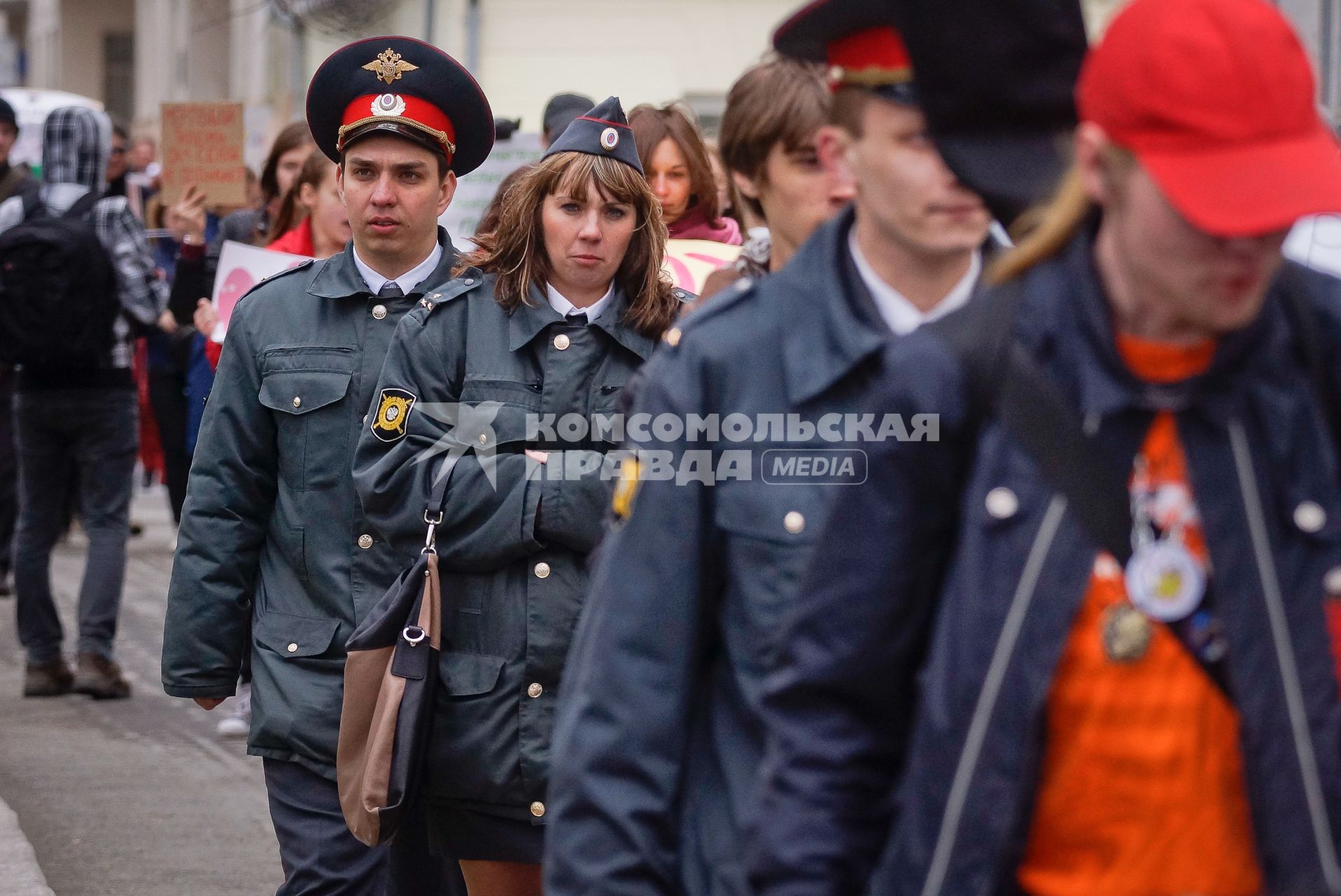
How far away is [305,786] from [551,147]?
1465 mm

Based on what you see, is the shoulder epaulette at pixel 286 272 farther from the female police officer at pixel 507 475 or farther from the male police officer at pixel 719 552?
the male police officer at pixel 719 552

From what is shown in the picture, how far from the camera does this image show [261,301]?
15.0ft

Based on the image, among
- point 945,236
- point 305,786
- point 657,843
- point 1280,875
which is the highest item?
point 945,236

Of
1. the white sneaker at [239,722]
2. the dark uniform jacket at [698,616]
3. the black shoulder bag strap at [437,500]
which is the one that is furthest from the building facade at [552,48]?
the dark uniform jacket at [698,616]

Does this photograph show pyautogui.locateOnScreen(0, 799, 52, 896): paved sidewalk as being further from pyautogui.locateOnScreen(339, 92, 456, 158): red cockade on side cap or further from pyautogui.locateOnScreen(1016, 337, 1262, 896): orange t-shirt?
pyautogui.locateOnScreen(1016, 337, 1262, 896): orange t-shirt

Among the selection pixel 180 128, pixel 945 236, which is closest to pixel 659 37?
pixel 180 128

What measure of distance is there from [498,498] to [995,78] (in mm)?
1733

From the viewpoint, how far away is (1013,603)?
1849mm

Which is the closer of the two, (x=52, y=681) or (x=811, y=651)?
(x=811, y=651)

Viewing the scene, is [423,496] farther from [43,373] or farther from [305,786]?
[43,373]

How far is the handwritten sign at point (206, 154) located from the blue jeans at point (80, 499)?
1.21 meters

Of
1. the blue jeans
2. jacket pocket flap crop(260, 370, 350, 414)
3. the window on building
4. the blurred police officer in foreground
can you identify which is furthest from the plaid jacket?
the window on building

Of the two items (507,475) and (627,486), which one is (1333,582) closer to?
(627,486)

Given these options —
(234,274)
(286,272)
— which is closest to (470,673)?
(286,272)
